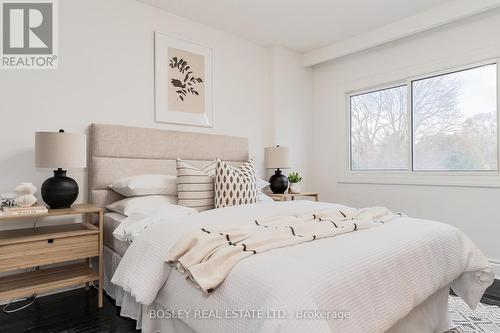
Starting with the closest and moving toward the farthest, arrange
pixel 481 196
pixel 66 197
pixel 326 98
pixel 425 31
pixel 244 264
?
pixel 244 264 → pixel 66 197 → pixel 481 196 → pixel 425 31 → pixel 326 98

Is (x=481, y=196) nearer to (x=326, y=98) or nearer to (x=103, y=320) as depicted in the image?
(x=326, y=98)

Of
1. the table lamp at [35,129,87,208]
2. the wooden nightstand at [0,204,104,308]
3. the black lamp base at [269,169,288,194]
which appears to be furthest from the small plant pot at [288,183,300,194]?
the table lamp at [35,129,87,208]

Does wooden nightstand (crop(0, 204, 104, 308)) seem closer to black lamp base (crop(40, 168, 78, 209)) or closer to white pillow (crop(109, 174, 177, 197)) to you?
black lamp base (crop(40, 168, 78, 209))

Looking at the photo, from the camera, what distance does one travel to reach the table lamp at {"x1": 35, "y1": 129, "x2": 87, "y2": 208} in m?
2.08

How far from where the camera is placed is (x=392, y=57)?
11.7 ft

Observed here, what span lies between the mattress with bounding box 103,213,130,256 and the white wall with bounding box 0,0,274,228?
1.36 feet

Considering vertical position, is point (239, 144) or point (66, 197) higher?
point (239, 144)

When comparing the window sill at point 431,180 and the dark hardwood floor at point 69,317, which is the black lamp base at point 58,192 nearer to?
the dark hardwood floor at point 69,317

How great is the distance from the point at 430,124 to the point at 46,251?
3.68 metres

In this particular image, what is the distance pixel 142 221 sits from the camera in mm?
1939

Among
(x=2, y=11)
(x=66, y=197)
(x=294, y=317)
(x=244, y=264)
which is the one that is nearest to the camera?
(x=294, y=317)

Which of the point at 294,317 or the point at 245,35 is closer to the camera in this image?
the point at 294,317

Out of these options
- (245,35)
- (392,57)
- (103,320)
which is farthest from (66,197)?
(392,57)

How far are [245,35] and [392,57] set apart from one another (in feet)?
5.73
